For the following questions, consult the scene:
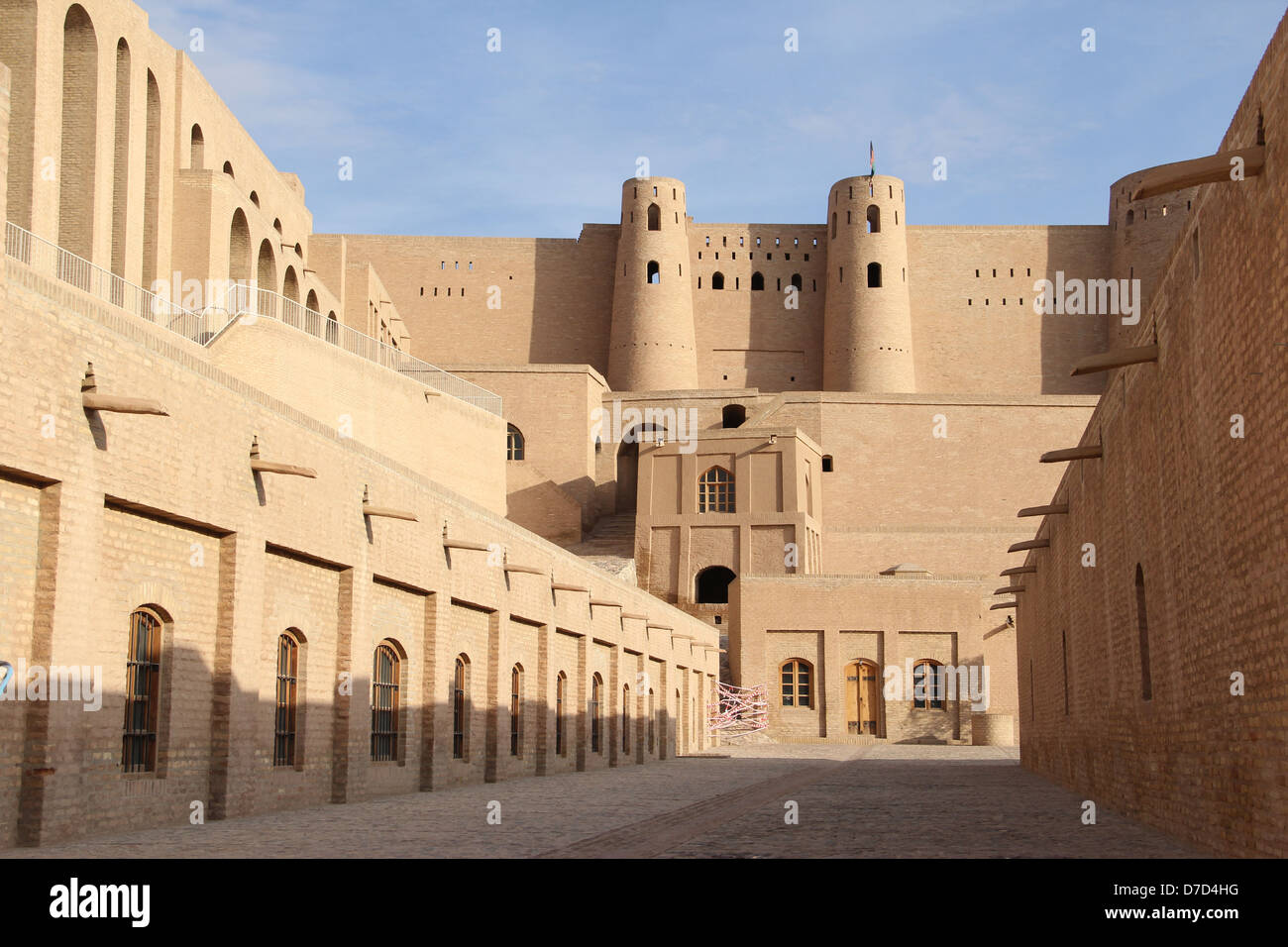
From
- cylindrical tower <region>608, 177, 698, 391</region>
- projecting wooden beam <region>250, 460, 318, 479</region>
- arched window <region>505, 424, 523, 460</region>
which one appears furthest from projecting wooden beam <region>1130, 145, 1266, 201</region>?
cylindrical tower <region>608, 177, 698, 391</region>

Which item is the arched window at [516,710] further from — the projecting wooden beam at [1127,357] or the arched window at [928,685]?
the arched window at [928,685]

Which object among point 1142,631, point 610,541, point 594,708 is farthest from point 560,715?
point 610,541

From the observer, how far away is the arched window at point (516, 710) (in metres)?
19.6

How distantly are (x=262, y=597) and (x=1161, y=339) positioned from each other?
7385 mm

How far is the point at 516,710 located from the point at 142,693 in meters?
9.36

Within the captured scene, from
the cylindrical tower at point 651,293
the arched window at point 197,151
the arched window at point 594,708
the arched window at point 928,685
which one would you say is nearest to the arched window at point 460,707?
the arched window at point 594,708

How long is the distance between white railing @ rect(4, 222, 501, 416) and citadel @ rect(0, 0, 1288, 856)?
0.13 meters

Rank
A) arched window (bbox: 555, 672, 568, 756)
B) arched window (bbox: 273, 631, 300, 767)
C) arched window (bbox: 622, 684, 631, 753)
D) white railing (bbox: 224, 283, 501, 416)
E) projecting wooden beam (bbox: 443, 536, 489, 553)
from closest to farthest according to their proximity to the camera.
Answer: arched window (bbox: 273, 631, 300, 767) < projecting wooden beam (bbox: 443, 536, 489, 553) < arched window (bbox: 555, 672, 568, 756) < arched window (bbox: 622, 684, 631, 753) < white railing (bbox: 224, 283, 501, 416)

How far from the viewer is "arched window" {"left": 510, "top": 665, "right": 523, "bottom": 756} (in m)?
19.6

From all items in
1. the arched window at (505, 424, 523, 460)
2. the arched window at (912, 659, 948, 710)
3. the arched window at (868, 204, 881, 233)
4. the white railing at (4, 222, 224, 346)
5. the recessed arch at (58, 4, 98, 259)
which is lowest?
the arched window at (912, 659, 948, 710)

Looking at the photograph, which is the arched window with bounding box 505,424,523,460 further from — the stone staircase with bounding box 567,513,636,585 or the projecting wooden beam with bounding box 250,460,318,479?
the projecting wooden beam with bounding box 250,460,318,479
